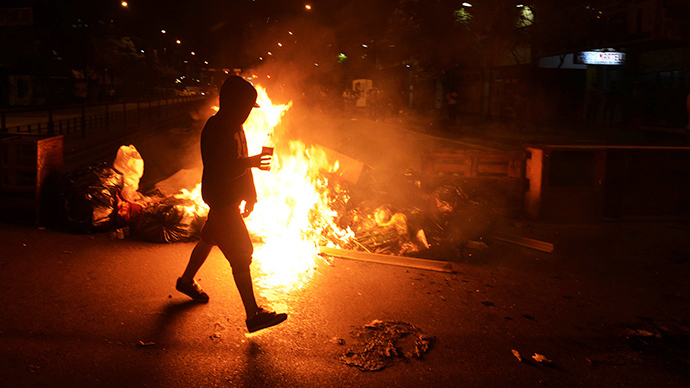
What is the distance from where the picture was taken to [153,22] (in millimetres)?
67375

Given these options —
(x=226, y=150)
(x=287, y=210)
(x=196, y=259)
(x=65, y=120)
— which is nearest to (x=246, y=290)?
(x=196, y=259)

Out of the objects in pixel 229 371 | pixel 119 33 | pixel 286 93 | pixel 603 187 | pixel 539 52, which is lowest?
pixel 229 371

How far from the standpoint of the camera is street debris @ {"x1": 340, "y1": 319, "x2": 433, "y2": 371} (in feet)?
11.0

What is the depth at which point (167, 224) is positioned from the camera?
606cm

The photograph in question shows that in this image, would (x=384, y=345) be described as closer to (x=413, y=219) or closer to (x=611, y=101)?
(x=413, y=219)

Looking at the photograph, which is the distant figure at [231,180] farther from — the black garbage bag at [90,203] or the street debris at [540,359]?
the black garbage bag at [90,203]

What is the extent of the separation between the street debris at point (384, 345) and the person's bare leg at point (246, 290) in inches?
30.7

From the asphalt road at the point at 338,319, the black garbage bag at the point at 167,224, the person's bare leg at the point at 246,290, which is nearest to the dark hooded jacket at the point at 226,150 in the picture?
the person's bare leg at the point at 246,290

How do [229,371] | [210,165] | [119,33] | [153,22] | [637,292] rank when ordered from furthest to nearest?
[153,22], [119,33], [637,292], [210,165], [229,371]

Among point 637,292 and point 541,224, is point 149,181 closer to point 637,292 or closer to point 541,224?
point 541,224

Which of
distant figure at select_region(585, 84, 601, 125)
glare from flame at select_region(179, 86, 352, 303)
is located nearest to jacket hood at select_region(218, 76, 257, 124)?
glare from flame at select_region(179, 86, 352, 303)

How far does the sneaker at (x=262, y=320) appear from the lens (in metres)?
3.66

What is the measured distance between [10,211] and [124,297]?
3.30 metres

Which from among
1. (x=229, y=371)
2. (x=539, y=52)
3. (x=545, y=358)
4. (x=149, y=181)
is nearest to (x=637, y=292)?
(x=545, y=358)
